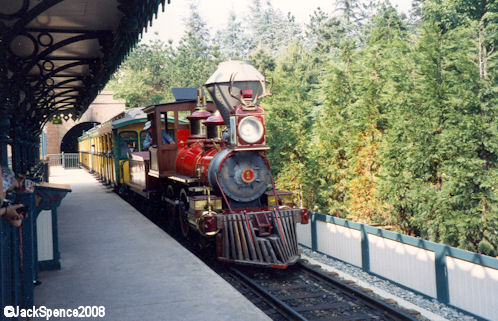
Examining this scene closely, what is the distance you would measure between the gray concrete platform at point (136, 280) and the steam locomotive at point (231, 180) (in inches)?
32.1

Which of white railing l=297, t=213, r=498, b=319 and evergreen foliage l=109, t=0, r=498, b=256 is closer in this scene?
white railing l=297, t=213, r=498, b=319

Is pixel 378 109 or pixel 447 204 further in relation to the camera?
pixel 378 109

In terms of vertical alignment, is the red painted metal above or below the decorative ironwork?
below

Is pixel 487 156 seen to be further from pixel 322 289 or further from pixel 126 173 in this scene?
pixel 126 173

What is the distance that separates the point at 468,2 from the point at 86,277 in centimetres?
1760

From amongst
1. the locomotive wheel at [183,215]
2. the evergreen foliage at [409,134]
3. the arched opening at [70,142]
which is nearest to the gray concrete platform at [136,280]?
the locomotive wheel at [183,215]

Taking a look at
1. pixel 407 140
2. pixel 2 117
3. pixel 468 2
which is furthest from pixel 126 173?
pixel 468 2

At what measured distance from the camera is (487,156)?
1015cm

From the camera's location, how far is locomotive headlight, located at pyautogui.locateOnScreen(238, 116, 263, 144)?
8.11m

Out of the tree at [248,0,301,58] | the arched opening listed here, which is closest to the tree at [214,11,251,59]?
the tree at [248,0,301,58]

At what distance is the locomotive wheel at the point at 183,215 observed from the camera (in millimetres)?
9500

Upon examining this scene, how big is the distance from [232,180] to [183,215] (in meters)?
1.96

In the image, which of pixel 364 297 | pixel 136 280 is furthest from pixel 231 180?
pixel 364 297

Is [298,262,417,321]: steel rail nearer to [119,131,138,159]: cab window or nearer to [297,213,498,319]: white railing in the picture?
[297,213,498,319]: white railing
